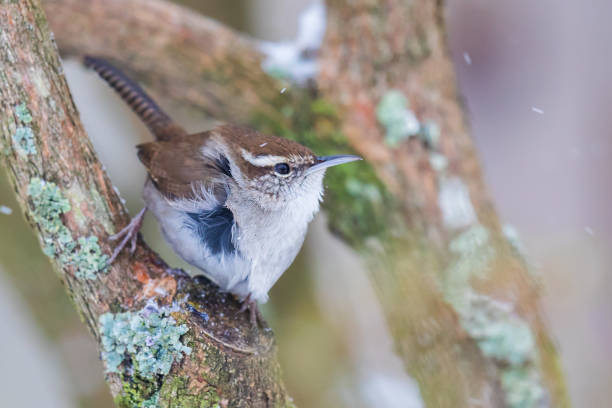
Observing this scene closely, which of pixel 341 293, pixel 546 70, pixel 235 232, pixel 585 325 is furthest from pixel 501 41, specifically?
pixel 235 232

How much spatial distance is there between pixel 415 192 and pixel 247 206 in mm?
1298

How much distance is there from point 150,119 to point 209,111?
0.67m

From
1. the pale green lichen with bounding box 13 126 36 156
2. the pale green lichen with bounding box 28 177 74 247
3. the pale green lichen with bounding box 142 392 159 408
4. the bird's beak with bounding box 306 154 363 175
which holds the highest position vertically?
the bird's beak with bounding box 306 154 363 175

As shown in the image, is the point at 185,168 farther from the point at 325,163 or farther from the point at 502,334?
the point at 502,334

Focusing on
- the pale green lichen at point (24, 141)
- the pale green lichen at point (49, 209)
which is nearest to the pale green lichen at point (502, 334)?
the pale green lichen at point (49, 209)

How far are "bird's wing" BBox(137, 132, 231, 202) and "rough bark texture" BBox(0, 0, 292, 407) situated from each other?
1.48 ft

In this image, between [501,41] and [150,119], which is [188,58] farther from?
[501,41]

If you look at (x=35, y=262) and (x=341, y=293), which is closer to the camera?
(x=35, y=262)

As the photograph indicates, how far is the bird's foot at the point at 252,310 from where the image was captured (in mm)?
2414

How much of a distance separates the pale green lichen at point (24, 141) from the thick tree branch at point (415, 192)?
172 centimetres

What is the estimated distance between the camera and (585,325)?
6.67m

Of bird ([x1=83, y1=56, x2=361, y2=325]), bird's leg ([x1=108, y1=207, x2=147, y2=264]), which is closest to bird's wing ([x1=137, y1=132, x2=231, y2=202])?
bird ([x1=83, y1=56, x2=361, y2=325])

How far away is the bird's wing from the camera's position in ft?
8.62

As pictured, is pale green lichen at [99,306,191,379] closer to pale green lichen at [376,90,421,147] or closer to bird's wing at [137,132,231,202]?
bird's wing at [137,132,231,202]
